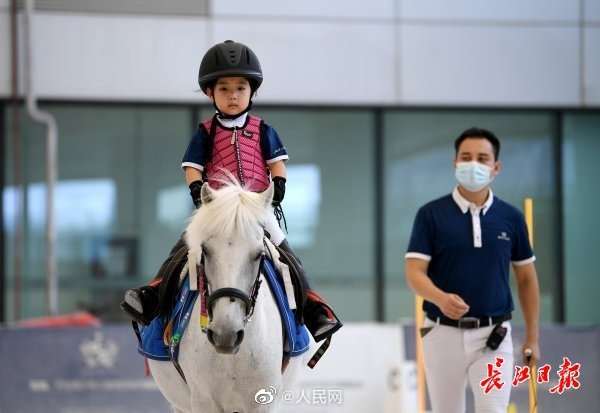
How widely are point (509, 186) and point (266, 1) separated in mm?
4106

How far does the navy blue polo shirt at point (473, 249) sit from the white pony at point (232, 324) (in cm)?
130

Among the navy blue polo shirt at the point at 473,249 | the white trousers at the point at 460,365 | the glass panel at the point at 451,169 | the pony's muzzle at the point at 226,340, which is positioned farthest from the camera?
the glass panel at the point at 451,169

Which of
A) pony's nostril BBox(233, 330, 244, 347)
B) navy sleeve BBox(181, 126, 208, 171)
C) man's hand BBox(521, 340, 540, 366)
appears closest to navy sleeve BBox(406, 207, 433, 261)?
man's hand BBox(521, 340, 540, 366)

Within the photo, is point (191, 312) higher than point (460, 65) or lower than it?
lower

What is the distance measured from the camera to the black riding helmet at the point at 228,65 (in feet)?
19.9

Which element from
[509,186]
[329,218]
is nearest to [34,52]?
[329,218]

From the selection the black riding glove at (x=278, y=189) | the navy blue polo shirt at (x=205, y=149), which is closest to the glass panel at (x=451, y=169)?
the navy blue polo shirt at (x=205, y=149)

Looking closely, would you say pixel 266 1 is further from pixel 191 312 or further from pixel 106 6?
pixel 191 312

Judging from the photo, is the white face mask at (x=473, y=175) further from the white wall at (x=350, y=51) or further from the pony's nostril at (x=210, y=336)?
the white wall at (x=350, y=51)

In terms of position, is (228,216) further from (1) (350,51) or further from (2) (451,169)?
(2) (451,169)

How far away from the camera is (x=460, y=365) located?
6.57m

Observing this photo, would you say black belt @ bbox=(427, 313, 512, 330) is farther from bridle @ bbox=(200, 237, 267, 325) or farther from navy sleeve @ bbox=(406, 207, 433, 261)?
bridle @ bbox=(200, 237, 267, 325)

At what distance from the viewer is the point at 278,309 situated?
5.76 metres

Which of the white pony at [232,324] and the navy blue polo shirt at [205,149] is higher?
the navy blue polo shirt at [205,149]
